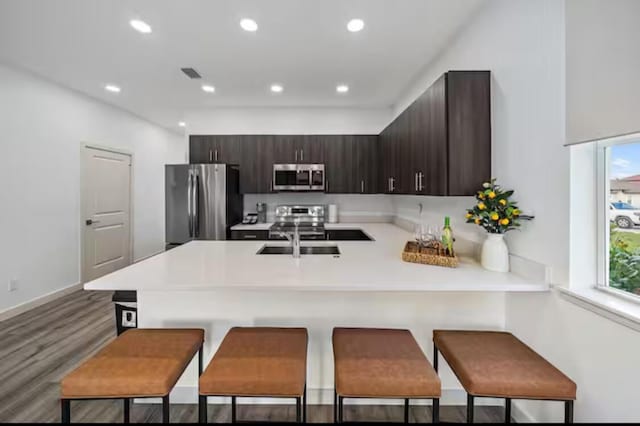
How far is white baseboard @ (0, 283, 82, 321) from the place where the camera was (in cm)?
327

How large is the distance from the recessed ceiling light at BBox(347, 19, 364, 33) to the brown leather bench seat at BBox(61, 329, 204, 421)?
241 cm

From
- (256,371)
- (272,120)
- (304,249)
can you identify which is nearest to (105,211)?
(272,120)

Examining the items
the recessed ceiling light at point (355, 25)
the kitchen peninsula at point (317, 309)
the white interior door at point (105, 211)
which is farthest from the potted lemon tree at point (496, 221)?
the white interior door at point (105, 211)

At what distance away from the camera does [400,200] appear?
4355mm

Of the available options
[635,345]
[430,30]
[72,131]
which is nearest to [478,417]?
[635,345]

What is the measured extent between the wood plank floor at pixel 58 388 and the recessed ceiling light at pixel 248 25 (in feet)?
8.90

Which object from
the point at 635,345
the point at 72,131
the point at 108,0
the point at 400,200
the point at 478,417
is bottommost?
the point at 478,417

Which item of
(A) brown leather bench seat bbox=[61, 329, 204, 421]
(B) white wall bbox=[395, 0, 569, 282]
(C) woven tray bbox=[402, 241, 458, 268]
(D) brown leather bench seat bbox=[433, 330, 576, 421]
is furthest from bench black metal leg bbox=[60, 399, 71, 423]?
(B) white wall bbox=[395, 0, 569, 282]

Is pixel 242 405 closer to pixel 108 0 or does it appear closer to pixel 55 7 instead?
pixel 108 0

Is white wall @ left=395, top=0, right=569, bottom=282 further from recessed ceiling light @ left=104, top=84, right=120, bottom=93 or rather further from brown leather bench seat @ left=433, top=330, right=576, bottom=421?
recessed ceiling light @ left=104, top=84, right=120, bottom=93

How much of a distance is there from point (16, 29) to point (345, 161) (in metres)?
3.55

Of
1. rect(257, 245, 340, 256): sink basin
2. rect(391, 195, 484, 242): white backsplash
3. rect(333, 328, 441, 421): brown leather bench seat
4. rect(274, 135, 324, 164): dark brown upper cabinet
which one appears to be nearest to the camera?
rect(333, 328, 441, 421): brown leather bench seat

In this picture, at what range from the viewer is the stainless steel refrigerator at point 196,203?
3.96m

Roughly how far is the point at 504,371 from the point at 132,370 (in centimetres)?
151
